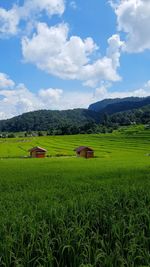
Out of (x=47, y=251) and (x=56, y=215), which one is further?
(x=56, y=215)

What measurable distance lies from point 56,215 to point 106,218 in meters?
1.24

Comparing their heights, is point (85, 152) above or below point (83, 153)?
above

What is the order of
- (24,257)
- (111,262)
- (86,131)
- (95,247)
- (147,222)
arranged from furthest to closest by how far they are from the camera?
(86,131) < (147,222) < (95,247) < (24,257) < (111,262)

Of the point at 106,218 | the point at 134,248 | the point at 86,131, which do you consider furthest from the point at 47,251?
the point at 86,131

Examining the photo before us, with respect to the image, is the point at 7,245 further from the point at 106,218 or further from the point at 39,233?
the point at 106,218

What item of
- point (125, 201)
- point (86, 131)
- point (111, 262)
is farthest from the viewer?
point (86, 131)

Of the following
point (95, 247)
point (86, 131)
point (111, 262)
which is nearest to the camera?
point (111, 262)

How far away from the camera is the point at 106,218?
319 inches

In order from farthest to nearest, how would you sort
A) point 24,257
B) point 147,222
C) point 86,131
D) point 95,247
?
point 86,131 → point 147,222 → point 95,247 → point 24,257

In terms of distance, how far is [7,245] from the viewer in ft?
20.6

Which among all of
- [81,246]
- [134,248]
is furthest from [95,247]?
[134,248]

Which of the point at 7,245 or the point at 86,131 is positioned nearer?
the point at 7,245

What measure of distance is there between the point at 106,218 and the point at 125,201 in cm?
206

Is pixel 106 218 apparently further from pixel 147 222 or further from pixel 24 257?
pixel 24 257
